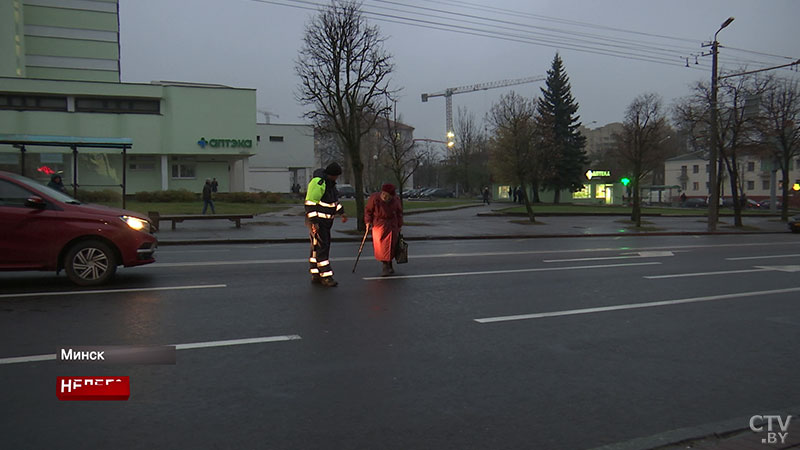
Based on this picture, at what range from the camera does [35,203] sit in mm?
7898

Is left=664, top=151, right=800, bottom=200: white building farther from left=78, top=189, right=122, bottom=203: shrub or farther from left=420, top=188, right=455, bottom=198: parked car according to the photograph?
left=78, top=189, right=122, bottom=203: shrub

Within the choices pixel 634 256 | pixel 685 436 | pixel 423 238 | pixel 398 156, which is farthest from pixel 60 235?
pixel 398 156

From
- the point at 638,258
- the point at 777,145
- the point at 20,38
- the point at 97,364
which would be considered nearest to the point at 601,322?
the point at 97,364

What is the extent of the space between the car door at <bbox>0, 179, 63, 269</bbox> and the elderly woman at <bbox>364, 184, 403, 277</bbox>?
471 cm

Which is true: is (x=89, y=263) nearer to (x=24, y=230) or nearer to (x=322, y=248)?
(x=24, y=230)

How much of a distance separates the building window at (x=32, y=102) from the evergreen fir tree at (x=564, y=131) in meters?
42.1

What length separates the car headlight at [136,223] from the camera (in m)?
8.52

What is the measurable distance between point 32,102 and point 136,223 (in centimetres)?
4145

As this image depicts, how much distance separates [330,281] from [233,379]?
14.0 ft

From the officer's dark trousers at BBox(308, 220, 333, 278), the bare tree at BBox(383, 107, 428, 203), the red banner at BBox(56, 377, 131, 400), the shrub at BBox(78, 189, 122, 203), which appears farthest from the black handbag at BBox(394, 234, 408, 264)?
the shrub at BBox(78, 189, 122, 203)

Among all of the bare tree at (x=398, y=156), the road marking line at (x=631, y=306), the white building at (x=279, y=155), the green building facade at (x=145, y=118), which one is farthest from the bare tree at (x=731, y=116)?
the white building at (x=279, y=155)

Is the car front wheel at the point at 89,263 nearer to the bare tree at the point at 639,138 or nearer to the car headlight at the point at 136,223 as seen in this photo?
the car headlight at the point at 136,223

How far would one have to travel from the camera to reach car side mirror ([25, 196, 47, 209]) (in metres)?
7.88

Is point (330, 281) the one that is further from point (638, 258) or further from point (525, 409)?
point (638, 258)
